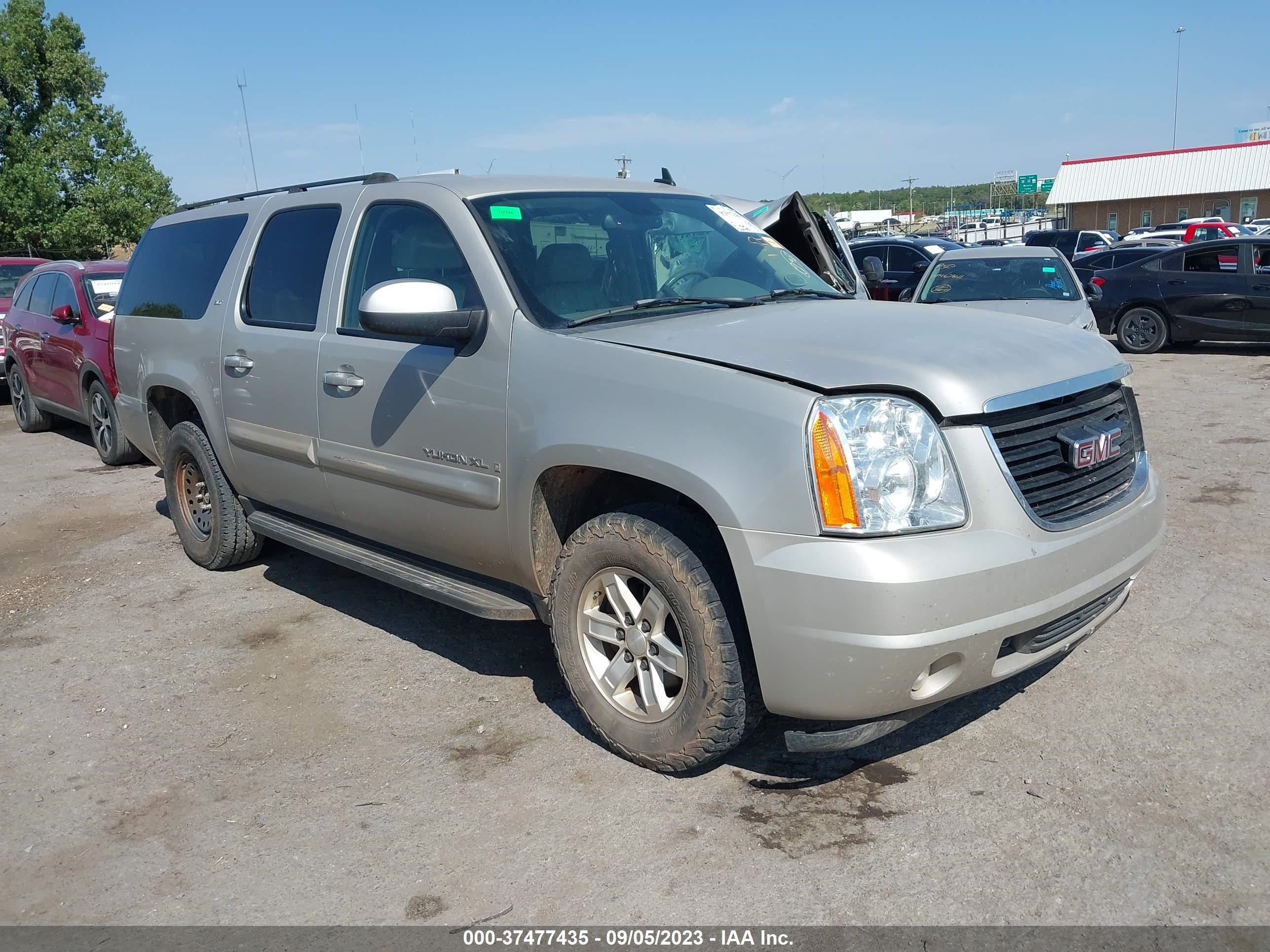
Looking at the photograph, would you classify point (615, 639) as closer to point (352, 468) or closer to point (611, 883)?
point (611, 883)

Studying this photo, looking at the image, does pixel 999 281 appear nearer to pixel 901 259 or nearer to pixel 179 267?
pixel 901 259

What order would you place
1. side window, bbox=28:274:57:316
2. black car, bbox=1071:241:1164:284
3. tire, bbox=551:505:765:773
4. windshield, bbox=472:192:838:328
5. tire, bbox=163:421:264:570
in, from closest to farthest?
tire, bbox=551:505:765:773
windshield, bbox=472:192:838:328
tire, bbox=163:421:264:570
side window, bbox=28:274:57:316
black car, bbox=1071:241:1164:284

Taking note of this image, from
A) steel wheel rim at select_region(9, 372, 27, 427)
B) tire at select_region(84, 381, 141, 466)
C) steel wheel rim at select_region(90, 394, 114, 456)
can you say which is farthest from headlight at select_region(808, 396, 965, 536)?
steel wheel rim at select_region(9, 372, 27, 427)

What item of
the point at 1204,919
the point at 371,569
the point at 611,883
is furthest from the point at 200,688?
the point at 1204,919

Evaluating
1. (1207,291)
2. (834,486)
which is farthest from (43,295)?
(1207,291)

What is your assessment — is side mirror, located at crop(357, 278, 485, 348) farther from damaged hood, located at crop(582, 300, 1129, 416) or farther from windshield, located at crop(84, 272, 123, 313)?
windshield, located at crop(84, 272, 123, 313)

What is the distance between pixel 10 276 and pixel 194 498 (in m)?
10.1

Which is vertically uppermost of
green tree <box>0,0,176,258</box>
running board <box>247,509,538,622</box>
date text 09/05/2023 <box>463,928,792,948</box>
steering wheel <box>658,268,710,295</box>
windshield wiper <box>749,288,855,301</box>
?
green tree <box>0,0,176,258</box>

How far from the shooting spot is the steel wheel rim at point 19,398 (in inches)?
452

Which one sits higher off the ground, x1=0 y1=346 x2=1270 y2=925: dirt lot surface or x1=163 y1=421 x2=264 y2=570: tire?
x1=163 y1=421 x2=264 y2=570: tire

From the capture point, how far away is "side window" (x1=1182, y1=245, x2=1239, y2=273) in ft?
44.0

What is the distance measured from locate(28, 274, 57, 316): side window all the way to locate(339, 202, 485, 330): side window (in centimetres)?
733

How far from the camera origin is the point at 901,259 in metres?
18.3

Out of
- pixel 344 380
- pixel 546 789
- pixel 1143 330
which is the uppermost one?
pixel 344 380
